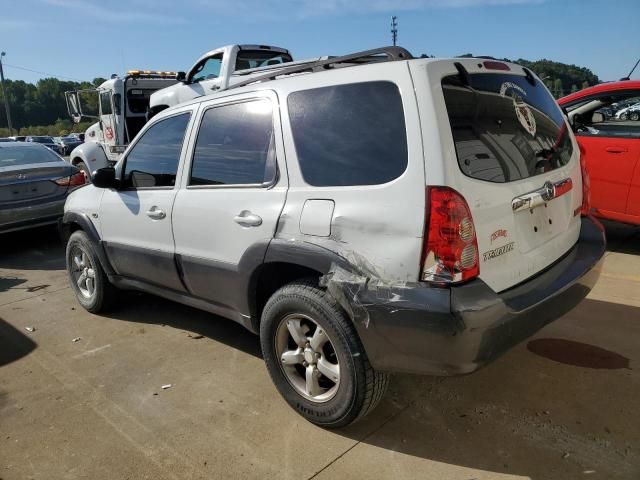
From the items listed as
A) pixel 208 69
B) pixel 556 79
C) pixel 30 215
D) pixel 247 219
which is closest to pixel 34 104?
pixel 556 79

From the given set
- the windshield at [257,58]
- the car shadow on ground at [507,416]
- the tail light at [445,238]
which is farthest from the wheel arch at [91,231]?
the windshield at [257,58]

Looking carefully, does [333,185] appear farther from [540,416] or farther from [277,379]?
[540,416]

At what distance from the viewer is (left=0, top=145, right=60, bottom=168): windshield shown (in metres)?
7.13

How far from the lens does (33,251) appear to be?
7270mm

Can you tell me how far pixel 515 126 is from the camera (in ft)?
8.86

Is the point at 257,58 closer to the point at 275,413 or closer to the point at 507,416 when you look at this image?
the point at 275,413

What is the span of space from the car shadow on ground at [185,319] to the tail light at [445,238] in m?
1.88

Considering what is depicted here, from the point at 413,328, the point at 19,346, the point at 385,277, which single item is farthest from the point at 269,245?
the point at 19,346

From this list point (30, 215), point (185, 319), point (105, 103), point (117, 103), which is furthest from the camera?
point (105, 103)

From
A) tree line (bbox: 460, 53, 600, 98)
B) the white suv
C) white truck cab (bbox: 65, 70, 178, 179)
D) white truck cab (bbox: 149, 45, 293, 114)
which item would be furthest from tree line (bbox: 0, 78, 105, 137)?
the white suv

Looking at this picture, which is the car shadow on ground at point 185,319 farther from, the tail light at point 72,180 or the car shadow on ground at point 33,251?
the tail light at point 72,180

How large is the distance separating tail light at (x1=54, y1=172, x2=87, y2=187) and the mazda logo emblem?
6.60 metres

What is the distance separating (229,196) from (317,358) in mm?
1103

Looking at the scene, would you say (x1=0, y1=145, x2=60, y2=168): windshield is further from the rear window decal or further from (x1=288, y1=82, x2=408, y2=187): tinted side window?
the rear window decal
